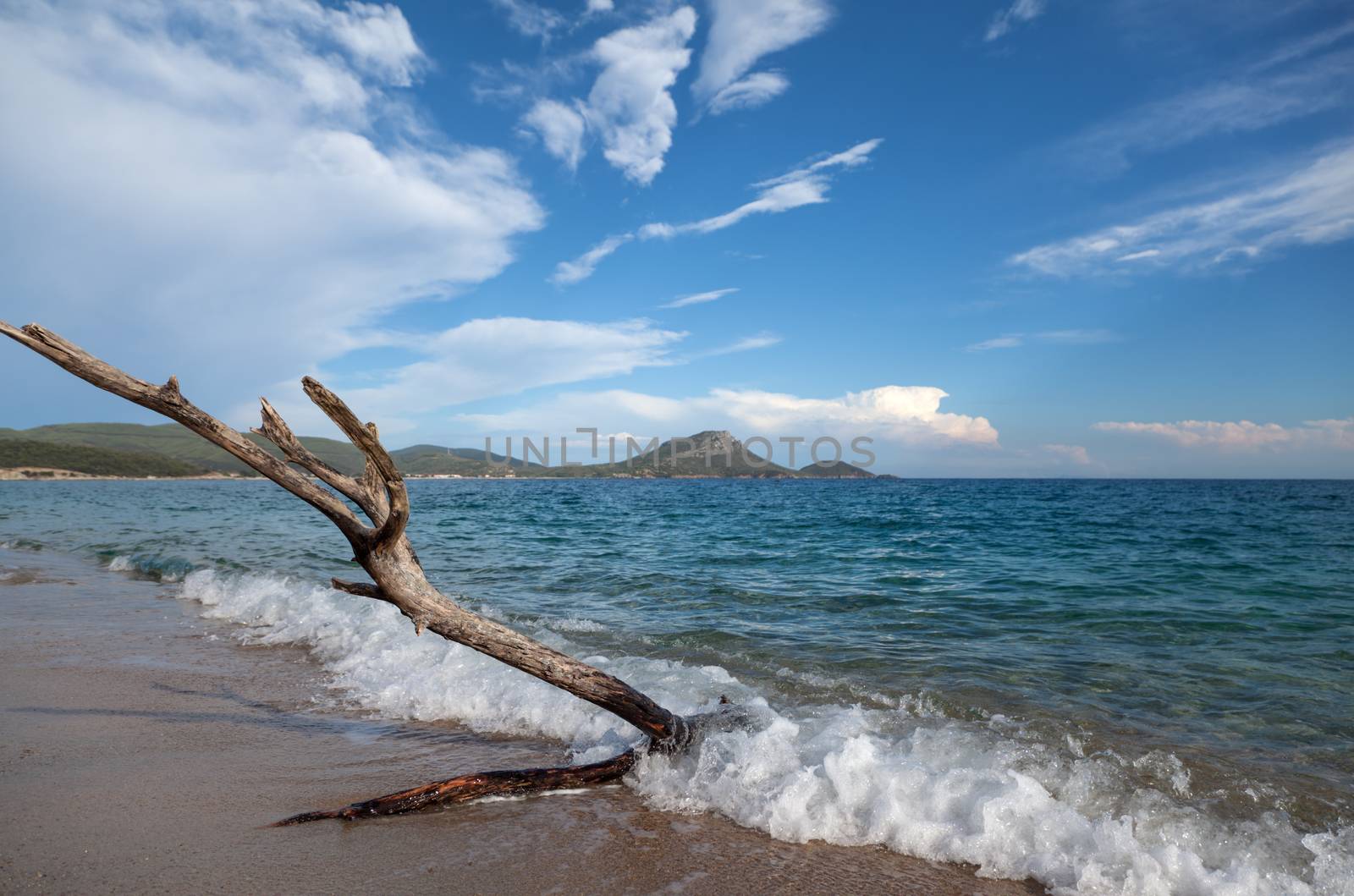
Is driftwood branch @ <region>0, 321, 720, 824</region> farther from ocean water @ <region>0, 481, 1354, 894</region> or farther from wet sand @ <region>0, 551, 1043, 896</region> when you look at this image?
ocean water @ <region>0, 481, 1354, 894</region>

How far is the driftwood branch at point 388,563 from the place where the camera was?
3.87 metres

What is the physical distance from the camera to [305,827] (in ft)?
14.0

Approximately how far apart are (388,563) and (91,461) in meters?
170

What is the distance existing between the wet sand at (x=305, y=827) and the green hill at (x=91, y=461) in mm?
155894

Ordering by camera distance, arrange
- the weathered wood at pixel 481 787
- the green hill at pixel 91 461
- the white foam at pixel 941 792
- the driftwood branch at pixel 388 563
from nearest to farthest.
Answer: the driftwood branch at pixel 388 563
the white foam at pixel 941 792
the weathered wood at pixel 481 787
the green hill at pixel 91 461

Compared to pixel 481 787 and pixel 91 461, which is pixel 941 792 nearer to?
pixel 481 787

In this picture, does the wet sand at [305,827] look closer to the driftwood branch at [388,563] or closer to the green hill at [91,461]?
the driftwood branch at [388,563]

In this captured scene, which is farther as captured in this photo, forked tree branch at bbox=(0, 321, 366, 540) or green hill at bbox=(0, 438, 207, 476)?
green hill at bbox=(0, 438, 207, 476)

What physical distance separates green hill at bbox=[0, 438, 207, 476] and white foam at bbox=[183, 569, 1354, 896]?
158m

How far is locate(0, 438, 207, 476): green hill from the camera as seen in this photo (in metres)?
126

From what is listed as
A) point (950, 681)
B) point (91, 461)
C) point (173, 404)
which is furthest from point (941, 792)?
point (91, 461)

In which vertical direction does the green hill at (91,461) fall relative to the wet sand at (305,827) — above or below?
above

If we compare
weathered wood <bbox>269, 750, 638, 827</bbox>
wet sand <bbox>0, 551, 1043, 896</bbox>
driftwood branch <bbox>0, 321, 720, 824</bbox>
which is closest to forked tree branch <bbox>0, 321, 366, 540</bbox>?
driftwood branch <bbox>0, 321, 720, 824</bbox>

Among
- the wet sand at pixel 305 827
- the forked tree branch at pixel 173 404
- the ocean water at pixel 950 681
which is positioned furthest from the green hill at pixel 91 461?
the forked tree branch at pixel 173 404
